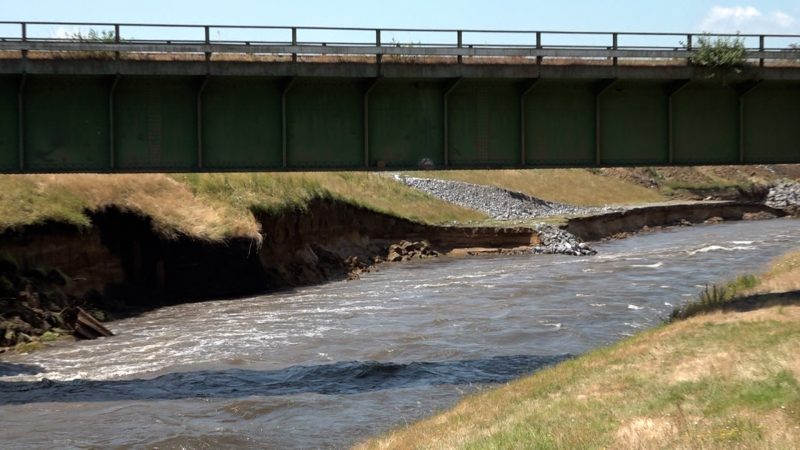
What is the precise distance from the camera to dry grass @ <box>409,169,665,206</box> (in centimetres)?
9238

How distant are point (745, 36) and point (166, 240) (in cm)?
2347

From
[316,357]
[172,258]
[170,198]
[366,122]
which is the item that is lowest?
[316,357]

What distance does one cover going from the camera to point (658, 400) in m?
19.0

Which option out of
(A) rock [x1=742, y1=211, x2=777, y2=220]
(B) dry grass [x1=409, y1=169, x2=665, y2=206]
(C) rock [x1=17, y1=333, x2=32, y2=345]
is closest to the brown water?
(C) rock [x1=17, y1=333, x2=32, y2=345]

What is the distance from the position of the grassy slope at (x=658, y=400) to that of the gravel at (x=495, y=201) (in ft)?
181

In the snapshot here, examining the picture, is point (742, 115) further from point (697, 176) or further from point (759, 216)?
point (697, 176)

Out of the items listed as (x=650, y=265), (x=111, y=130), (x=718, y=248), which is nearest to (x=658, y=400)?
(x=111, y=130)

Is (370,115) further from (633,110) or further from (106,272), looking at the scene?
(106,272)

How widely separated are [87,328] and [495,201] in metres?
53.5

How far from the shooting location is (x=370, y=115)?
29750 millimetres

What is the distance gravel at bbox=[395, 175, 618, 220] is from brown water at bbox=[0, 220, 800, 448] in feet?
94.3

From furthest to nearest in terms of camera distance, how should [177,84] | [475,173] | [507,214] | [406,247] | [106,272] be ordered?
[475,173] < [507,214] < [406,247] < [106,272] < [177,84]

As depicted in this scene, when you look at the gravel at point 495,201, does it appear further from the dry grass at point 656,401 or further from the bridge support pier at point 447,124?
the dry grass at point 656,401

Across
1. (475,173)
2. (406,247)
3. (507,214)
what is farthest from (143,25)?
(475,173)
